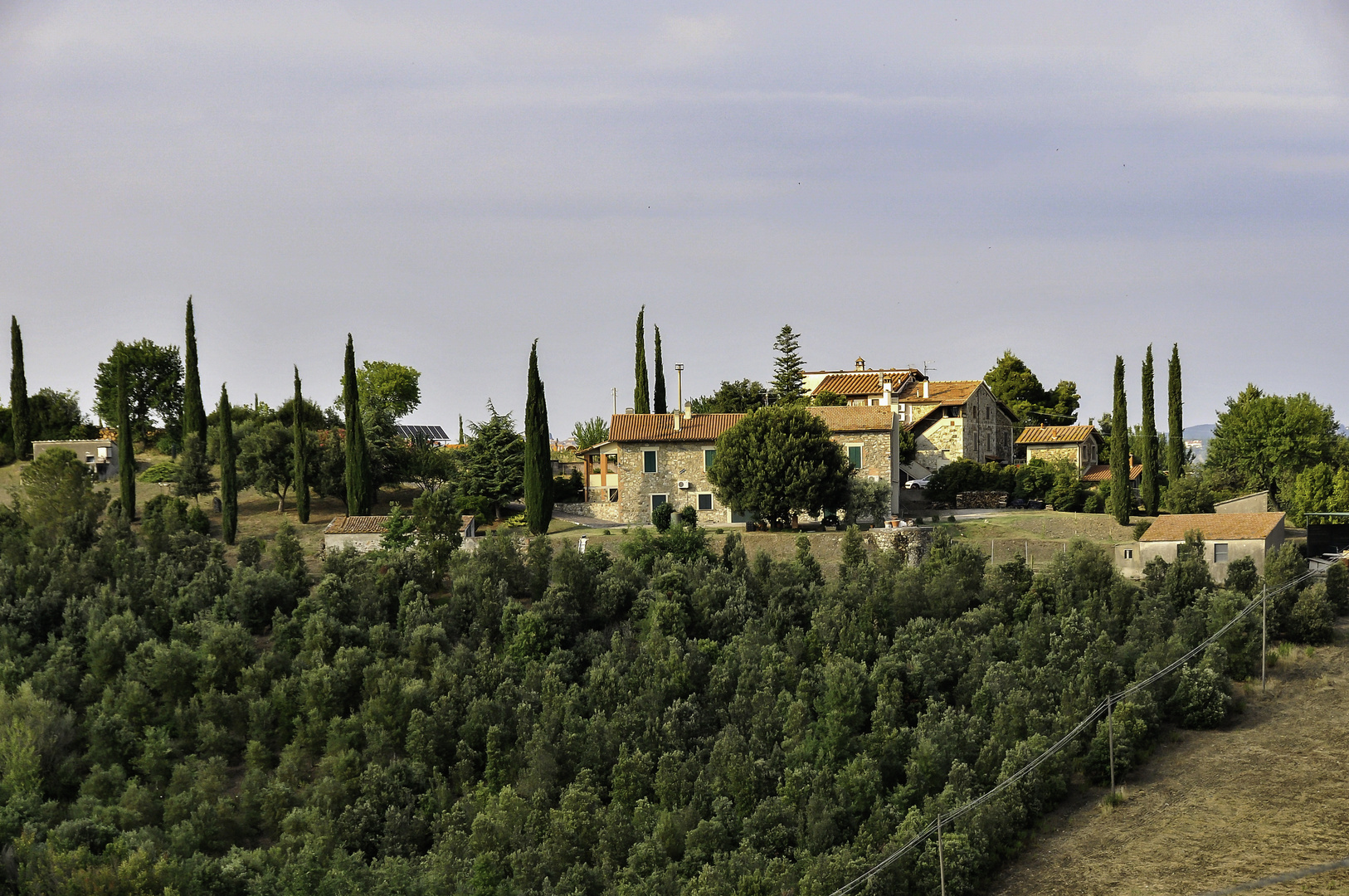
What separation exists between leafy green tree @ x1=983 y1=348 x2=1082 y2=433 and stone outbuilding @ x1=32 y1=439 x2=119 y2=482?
44.9 metres

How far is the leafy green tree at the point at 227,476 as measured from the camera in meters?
40.7

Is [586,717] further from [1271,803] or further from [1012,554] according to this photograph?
[1012,554]

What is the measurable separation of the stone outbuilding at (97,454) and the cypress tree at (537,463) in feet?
63.8

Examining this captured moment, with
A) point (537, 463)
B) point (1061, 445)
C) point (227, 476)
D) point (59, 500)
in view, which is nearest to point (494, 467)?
point (537, 463)

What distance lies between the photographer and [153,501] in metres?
41.4

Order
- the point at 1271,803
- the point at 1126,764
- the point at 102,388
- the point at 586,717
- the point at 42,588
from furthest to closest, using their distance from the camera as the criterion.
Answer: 1. the point at 102,388
2. the point at 42,588
3. the point at 586,717
4. the point at 1126,764
5. the point at 1271,803

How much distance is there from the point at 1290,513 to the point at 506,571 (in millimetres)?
36383

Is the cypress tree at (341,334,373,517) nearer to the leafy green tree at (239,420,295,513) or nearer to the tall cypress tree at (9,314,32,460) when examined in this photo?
the leafy green tree at (239,420,295,513)

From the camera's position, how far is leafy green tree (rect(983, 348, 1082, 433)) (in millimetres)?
70500

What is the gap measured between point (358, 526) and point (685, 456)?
1234 cm

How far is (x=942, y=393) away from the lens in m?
57.2

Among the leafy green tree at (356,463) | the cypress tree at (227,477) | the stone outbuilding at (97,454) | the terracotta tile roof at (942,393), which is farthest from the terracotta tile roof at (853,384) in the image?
the stone outbuilding at (97,454)

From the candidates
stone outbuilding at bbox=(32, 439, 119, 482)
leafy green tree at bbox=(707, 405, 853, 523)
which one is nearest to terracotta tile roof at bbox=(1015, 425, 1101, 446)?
leafy green tree at bbox=(707, 405, 853, 523)

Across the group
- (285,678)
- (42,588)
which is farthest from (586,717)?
(42,588)
